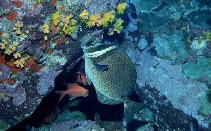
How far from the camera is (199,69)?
5426 mm

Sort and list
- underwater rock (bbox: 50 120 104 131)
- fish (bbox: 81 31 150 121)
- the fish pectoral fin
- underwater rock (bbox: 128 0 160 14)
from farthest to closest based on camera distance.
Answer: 1. underwater rock (bbox: 128 0 160 14)
2. underwater rock (bbox: 50 120 104 131)
3. fish (bbox: 81 31 150 121)
4. the fish pectoral fin

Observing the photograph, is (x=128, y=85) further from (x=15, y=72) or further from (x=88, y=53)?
(x=15, y=72)

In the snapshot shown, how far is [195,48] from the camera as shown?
5.86m

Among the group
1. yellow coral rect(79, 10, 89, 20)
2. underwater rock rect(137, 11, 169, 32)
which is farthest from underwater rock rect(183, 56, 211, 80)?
yellow coral rect(79, 10, 89, 20)

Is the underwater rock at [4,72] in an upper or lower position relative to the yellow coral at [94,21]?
lower

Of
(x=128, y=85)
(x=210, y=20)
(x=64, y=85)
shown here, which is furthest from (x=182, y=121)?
(x=210, y=20)

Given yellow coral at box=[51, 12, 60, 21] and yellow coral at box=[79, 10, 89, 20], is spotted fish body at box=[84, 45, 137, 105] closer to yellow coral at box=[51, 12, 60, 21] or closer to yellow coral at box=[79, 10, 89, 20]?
yellow coral at box=[79, 10, 89, 20]

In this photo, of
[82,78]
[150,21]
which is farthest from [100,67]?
[150,21]

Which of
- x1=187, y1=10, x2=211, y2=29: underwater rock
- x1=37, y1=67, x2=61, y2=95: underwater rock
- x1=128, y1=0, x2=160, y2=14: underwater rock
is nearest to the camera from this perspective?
x1=37, y1=67, x2=61, y2=95: underwater rock

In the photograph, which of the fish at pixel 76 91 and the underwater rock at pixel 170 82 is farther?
the underwater rock at pixel 170 82

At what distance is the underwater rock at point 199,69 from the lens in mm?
5320

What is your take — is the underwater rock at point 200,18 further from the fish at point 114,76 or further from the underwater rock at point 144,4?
the fish at point 114,76

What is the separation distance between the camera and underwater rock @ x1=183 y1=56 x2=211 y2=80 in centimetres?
532

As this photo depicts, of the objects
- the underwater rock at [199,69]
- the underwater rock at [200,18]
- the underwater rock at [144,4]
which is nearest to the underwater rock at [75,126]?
the underwater rock at [199,69]
